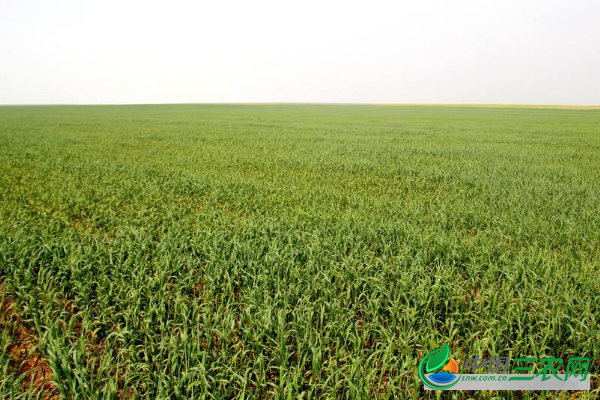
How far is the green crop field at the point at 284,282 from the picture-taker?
9.52 feet

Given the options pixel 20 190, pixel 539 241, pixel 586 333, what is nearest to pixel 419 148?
pixel 539 241

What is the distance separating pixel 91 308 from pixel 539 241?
6742mm

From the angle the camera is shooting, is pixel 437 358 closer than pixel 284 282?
Yes

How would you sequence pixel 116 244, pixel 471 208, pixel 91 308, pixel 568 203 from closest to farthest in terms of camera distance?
pixel 91 308 < pixel 116 244 < pixel 471 208 < pixel 568 203

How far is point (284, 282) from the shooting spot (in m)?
3.89

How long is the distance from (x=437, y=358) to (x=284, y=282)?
1758 mm

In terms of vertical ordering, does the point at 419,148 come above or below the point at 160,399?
above

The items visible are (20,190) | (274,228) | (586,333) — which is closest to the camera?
(586,333)

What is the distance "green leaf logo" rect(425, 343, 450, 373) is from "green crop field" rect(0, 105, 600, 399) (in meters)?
0.10

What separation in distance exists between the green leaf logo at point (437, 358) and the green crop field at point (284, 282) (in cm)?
10

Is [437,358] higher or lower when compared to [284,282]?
lower

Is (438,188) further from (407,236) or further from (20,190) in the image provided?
(20,190)

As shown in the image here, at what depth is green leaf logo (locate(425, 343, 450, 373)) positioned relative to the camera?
2857 millimetres

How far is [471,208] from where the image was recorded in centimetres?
716
